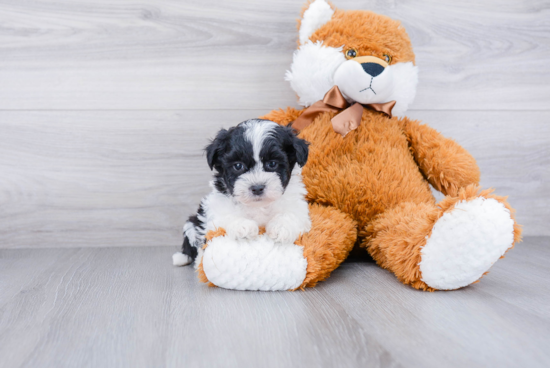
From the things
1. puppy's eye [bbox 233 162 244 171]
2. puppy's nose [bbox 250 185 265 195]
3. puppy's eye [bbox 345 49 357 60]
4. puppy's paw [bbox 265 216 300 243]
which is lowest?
puppy's paw [bbox 265 216 300 243]

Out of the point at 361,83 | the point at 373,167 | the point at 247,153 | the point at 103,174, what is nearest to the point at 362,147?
the point at 373,167

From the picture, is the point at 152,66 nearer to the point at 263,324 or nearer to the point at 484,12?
the point at 263,324

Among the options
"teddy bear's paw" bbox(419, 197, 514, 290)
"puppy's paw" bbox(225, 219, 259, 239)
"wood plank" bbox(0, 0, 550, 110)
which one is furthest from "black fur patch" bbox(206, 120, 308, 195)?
"wood plank" bbox(0, 0, 550, 110)

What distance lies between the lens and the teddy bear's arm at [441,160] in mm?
1465

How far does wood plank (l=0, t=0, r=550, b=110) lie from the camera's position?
5.80ft

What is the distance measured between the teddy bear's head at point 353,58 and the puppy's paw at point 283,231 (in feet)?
1.81

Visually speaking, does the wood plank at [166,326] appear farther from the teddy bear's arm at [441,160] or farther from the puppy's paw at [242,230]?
the teddy bear's arm at [441,160]

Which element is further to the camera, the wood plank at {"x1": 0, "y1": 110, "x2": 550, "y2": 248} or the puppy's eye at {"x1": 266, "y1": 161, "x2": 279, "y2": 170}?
the wood plank at {"x1": 0, "y1": 110, "x2": 550, "y2": 248}

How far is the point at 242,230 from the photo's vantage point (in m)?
1.20

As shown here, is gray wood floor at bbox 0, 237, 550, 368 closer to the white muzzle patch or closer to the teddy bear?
the teddy bear

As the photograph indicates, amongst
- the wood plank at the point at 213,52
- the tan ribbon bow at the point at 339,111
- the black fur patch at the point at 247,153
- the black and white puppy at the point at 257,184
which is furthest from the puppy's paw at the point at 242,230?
the wood plank at the point at 213,52

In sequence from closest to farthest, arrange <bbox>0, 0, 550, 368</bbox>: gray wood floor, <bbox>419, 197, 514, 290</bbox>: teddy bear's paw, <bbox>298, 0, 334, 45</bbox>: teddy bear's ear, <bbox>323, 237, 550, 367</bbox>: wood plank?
1. <bbox>323, 237, 550, 367</bbox>: wood plank
2. <bbox>419, 197, 514, 290</bbox>: teddy bear's paw
3. <bbox>298, 0, 334, 45</bbox>: teddy bear's ear
4. <bbox>0, 0, 550, 368</bbox>: gray wood floor

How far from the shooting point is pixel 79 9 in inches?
69.6

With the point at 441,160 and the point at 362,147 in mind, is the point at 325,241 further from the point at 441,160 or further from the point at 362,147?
the point at 441,160
